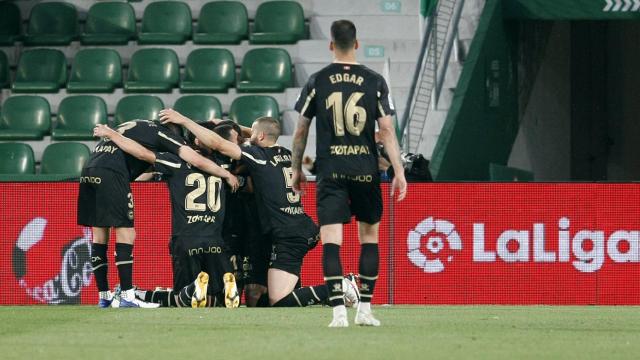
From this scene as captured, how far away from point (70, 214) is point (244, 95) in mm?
4853

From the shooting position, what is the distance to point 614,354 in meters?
7.41

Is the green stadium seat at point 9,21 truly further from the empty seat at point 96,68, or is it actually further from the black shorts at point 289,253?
the black shorts at point 289,253

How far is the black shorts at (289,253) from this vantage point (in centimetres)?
1196

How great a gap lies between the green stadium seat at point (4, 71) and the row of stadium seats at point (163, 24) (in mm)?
407

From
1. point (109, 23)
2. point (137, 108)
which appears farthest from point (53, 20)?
point (137, 108)

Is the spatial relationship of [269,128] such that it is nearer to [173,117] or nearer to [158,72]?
[173,117]

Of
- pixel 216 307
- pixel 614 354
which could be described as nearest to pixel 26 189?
pixel 216 307

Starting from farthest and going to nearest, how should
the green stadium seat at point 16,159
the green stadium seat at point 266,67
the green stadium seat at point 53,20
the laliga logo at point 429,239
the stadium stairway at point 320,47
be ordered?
the green stadium seat at point 53,20, the green stadium seat at point 266,67, the stadium stairway at point 320,47, the green stadium seat at point 16,159, the laliga logo at point 429,239

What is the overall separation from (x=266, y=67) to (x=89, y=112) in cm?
250

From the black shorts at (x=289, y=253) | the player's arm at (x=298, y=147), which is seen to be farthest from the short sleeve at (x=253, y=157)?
the player's arm at (x=298, y=147)

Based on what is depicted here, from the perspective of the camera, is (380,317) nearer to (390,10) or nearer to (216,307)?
(216,307)

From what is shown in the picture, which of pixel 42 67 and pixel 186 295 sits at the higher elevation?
pixel 42 67

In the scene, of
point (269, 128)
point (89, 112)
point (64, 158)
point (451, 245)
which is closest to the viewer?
point (269, 128)

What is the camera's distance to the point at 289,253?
11961 mm
